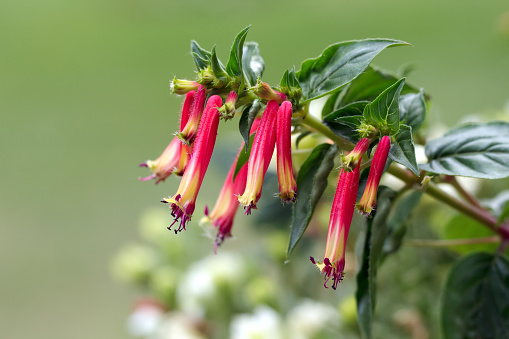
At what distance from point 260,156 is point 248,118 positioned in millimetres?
20

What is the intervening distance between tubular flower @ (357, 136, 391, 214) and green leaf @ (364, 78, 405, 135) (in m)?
0.01

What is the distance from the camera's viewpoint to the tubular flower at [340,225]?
28cm

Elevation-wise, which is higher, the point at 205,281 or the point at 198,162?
the point at 205,281

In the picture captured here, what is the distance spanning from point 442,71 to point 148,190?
88 cm

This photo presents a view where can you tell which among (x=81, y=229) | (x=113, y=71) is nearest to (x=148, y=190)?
(x=81, y=229)

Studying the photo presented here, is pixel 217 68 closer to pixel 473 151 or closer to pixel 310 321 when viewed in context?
pixel 473 151

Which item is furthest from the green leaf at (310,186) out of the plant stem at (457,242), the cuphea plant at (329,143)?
the plant stem at (457,242)

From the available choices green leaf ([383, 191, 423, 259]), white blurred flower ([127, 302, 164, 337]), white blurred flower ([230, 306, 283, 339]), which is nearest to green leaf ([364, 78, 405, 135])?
green leaf ([383, 191, 423, 259])

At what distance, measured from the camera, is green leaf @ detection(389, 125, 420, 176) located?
0.28m

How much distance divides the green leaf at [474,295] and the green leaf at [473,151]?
0.29 ft

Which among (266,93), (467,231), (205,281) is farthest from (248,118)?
(205,281)

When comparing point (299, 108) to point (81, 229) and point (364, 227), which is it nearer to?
point (364, 227)

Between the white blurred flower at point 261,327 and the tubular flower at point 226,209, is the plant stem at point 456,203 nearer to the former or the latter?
the tubular flower at point 226,209

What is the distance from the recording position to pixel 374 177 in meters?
0.28
